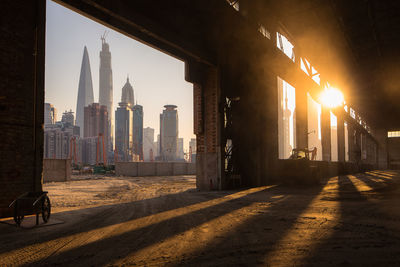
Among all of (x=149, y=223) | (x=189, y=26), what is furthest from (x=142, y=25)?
(x=149, y=223)

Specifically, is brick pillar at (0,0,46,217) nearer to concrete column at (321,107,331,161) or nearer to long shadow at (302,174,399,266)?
long shadow at (302,174,399,266)

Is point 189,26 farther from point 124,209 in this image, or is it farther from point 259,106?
point 124,209

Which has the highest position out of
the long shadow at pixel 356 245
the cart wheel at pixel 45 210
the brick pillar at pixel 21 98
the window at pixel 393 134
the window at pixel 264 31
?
the window at pixel 264 31

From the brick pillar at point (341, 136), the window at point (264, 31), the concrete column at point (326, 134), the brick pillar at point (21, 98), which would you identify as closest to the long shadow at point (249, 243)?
the brick pillar at point (21, 98)

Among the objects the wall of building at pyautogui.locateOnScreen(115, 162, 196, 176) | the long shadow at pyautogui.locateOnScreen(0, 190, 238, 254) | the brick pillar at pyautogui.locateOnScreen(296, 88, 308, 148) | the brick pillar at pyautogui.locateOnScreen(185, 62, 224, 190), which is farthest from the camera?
the wall of building at pyautogui.locateOnScreen(115, 162, 196, 176)

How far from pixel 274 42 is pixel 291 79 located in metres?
5.89

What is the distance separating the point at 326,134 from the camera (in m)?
32.0

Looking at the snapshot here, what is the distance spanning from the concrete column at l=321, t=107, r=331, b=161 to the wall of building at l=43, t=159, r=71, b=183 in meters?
26.2

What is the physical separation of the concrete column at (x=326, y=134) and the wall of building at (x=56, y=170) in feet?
86.0

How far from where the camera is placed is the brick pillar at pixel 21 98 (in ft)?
21.6

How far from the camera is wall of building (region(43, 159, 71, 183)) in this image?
23391 mm

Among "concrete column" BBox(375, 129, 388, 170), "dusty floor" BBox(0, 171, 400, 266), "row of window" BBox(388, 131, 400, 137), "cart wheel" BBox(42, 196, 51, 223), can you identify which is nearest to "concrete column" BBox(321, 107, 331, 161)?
"dusty floor" BBox(0, 171, 400, 266)

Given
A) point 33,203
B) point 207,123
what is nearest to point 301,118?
point 207,123

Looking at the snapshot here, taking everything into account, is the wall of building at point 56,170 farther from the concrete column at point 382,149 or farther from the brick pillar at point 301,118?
the concrete column at point 382,149
